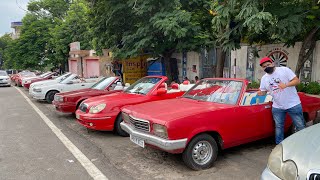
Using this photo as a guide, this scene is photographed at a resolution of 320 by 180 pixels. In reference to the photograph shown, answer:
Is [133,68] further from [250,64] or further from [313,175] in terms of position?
[313,175]

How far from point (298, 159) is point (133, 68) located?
16443 millimetres

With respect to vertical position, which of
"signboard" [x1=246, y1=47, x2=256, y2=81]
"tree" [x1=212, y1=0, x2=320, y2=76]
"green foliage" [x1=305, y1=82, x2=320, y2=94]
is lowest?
"green foliage" [x1=305, y1=82, x2=320, y2=94]

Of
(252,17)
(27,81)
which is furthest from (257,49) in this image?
(27,81)

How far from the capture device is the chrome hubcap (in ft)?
15.4

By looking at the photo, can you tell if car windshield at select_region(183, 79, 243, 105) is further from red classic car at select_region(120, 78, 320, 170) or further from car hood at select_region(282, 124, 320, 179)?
car hood at select_region(282, 124, 320, 179)

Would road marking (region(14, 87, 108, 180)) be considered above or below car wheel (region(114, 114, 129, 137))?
below

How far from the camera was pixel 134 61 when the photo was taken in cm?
1869

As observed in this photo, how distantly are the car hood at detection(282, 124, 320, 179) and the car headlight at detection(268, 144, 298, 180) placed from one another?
1.8 inches

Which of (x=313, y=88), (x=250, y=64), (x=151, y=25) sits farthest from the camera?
(x=250, y=64)

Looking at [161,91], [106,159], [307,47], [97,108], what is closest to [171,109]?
[106,159]

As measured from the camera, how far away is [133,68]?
61.7 feet

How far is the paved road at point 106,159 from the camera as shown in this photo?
15.3 ft

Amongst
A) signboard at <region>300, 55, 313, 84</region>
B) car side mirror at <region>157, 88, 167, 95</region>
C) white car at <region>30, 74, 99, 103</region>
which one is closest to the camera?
car side mirror at <region>157, 88, 167, 95</region>

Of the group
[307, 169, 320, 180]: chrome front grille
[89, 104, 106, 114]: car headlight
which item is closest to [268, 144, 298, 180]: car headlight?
[307, 169, 320, 180]: chrome front grille
